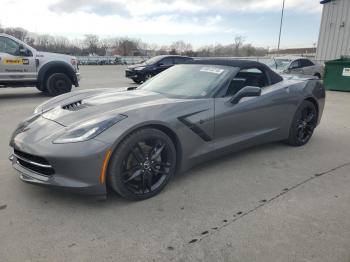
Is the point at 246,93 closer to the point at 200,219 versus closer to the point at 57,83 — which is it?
the point at 200,219

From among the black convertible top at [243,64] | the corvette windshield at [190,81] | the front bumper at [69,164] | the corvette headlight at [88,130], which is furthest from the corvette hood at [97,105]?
the black convertible top at [243,64]

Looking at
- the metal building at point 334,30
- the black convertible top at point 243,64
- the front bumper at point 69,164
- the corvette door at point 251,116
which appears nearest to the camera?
the front bumper at point 69,164

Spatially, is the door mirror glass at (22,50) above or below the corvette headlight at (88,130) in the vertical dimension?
above

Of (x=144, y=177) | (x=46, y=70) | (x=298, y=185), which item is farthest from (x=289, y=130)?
(x=46, y=70)

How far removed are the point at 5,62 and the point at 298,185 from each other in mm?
8036

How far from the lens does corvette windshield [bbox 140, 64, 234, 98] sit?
343 centimetres

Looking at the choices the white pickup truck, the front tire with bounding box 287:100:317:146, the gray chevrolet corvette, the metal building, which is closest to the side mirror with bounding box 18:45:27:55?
the white pickup truck

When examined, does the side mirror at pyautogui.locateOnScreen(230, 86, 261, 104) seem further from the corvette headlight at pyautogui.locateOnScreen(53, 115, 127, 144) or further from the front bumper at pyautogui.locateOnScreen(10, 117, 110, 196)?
the front bumper at pyautogui.locateOnScreen(10, 117, 110, 196)

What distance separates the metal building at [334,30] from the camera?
620 inches

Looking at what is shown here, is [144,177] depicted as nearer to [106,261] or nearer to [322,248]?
[106,261]

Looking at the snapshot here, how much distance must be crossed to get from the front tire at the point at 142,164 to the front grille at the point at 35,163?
0.51 meters

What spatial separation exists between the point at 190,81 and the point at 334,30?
16055 millimetres

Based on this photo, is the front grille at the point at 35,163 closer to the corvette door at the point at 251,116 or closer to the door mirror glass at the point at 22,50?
the corvette door at the point at 251,116

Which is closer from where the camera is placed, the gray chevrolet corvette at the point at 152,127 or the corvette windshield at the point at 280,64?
the gray chevrolet corvette at the point at 152,127
